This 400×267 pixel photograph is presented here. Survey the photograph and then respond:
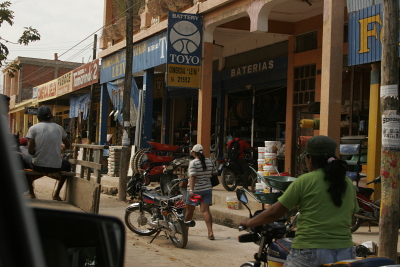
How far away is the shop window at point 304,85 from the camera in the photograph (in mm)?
14773

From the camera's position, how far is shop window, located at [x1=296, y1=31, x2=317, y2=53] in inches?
587

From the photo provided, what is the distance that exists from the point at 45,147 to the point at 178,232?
328cm

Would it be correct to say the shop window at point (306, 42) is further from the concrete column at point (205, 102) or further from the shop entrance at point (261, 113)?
the concrete column at point (205, 102)

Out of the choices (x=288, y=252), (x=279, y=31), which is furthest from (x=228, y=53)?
(x=288, y=252)

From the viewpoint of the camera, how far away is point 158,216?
9.68 m

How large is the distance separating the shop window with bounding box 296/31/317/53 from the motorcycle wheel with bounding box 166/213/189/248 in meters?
7.51

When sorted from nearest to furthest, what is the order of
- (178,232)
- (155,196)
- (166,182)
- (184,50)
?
1. (178,232)
2. (155,196)
3. (166,182)
4. (184,50)

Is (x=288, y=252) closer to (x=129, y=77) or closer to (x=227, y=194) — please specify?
(x=227, y=194)

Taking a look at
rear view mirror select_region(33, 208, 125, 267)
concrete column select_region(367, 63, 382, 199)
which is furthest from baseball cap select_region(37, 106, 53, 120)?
concrete column select_region(367, 63, 382, 199)

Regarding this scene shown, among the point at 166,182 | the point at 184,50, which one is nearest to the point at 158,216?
the point at 166,182

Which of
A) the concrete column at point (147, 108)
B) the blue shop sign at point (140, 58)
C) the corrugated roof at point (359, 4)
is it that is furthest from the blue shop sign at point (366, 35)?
the concrete column at point (147, 108)

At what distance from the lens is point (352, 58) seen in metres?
10.5

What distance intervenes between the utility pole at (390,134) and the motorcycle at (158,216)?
11.6 ft

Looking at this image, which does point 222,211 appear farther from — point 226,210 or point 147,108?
point 147,108
